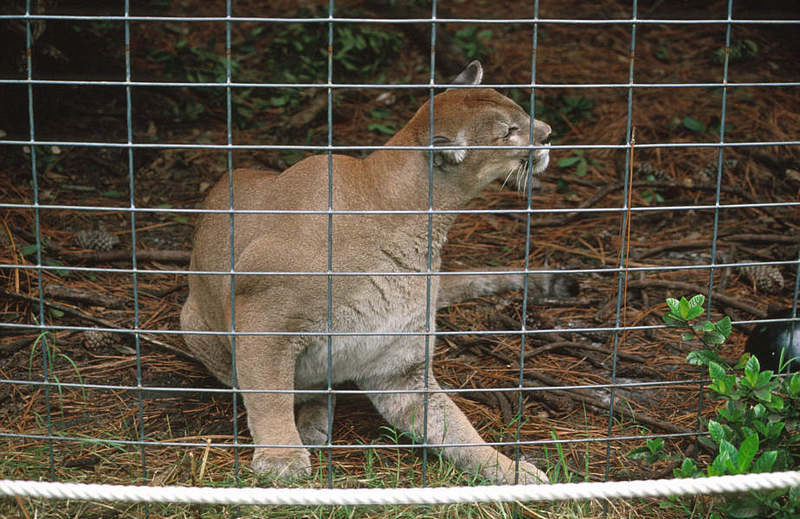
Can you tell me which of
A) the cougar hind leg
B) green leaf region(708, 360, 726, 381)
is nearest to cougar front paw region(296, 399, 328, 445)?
the cougar hind leg

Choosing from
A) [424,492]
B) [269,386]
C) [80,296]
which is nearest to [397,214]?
[269,386]

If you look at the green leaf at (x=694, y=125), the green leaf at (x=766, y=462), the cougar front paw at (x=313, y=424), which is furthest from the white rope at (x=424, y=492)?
the green leaf at (x=694, y=125)

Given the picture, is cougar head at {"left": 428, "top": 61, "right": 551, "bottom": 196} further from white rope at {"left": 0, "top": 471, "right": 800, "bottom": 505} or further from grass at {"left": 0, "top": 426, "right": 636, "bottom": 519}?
Answer: white rope at {"left": 0, "top": 471, "right": 800, "bottom": 505}

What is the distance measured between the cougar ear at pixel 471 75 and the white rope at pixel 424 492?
6.27 ft

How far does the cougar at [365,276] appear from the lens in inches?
127

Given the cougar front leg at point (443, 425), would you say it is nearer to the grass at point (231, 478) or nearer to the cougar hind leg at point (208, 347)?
the grass at point (231, 478)

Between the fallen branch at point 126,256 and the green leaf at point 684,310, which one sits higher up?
the green leaf at point 684,310

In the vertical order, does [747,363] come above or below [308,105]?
below

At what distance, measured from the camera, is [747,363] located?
8.62 ft

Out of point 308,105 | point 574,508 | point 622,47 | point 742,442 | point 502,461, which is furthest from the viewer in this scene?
point 622,47

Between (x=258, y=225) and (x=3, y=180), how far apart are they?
2547mm

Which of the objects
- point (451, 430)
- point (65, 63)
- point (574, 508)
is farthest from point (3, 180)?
point (574, 508)

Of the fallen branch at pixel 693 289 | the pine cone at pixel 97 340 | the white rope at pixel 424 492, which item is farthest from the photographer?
the fallen branch at pixel 693 289

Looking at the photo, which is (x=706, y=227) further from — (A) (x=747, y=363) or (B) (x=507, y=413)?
(A) (x=747, y=363)
